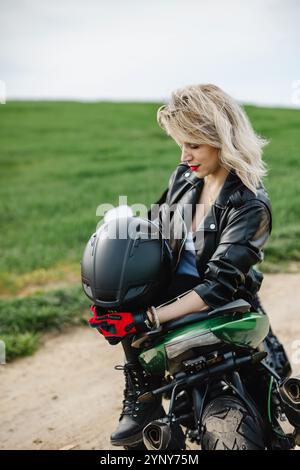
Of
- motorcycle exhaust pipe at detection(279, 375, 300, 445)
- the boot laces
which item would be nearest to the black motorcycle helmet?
the boot laces

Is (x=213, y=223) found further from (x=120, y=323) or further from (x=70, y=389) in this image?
(x=70, y=389)

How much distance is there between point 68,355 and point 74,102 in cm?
2183

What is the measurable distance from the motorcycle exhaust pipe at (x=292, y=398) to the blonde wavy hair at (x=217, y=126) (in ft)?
2.78

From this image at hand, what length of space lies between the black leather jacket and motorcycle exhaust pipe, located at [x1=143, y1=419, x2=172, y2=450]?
1.80ft

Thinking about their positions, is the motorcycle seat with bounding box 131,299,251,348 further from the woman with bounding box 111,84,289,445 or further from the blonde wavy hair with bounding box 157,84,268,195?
the blonde wavy hair with bounding box 157,84,268,195

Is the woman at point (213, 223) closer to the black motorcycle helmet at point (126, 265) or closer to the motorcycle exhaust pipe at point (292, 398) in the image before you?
the black motorcycle helmet at point (126, 265)

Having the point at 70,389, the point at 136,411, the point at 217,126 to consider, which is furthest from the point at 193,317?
the point at 70,389

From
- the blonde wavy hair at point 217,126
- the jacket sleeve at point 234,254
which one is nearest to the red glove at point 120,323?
the jacket sleeve at point 234,254

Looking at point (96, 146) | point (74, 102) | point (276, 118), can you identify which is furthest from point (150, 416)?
point (74, 102)

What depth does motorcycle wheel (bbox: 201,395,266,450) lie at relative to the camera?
2635 mm

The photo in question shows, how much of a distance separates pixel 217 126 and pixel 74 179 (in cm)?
1114

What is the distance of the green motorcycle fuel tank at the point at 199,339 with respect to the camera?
2.76m
